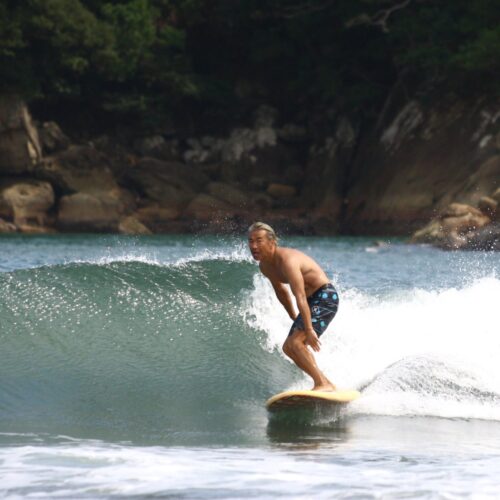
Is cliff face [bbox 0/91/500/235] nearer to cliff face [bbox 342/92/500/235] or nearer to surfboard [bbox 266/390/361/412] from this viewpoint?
cliff face [bbox 342/92/500/235]

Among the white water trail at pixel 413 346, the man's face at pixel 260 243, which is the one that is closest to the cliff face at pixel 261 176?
the white water trail at pixel 413 346

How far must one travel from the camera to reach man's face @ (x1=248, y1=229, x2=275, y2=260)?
841 cm

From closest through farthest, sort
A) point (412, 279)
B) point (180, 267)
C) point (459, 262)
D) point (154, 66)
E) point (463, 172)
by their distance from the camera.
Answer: point (180, 267)
point (412, 279)
point (459, 262)
point (463, 172)
point (154, 66)

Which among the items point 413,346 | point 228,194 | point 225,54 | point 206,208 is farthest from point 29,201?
point 413,346

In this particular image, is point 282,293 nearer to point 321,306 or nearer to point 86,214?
point 321,306

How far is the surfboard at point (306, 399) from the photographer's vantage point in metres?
8.40

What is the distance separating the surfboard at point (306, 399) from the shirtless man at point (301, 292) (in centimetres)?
8

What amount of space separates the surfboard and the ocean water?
137mm

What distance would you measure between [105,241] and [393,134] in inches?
465

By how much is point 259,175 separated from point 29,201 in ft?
29.2

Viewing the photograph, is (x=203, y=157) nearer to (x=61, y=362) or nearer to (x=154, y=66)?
(x=154, y=66)

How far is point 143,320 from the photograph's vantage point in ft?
38.1

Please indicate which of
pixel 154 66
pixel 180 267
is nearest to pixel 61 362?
pixel 180 267

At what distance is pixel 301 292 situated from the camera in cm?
845
